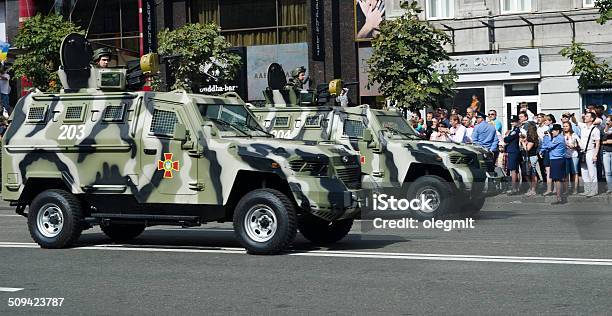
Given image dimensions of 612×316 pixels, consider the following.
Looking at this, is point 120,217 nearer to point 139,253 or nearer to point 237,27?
point 139,253

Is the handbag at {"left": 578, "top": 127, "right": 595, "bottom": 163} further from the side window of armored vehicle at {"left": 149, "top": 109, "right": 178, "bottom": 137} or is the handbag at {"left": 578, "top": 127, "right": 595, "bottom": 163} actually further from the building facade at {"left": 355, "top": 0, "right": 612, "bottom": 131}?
the side window of armored vehicle at {"left": 149, "top": 109, "right": 178, "bottom": 137}

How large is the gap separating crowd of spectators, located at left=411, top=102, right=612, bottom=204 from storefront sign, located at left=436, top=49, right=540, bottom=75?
8341mm

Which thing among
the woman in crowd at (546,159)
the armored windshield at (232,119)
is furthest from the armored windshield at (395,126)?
the armored windshield at (232,119)

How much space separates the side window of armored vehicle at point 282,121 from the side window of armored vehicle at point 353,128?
3.19 ft

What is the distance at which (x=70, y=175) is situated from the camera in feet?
44.1

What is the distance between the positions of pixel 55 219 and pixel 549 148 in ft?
36.1

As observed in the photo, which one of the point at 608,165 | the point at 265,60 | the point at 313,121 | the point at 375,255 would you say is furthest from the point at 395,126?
the point at 265,60

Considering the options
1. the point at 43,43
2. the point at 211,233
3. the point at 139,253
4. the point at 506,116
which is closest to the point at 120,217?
the point at 139,253

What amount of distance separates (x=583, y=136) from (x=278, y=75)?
6.45 meters

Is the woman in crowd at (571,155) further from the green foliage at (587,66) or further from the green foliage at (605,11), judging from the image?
the green foliage at (587,66)

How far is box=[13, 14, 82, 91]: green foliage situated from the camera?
3472 centimetres

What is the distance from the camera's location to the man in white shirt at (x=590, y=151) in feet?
67.8

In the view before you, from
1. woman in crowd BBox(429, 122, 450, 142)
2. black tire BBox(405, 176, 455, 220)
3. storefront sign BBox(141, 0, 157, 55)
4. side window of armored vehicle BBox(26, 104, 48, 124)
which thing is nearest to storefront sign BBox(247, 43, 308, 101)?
storefront sign BBox(141, 0, 157, 55)

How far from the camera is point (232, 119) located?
13445 millimetres
